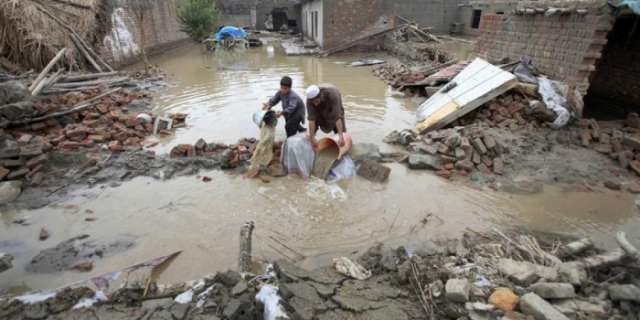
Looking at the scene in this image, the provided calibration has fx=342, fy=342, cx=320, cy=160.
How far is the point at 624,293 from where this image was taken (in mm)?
2438

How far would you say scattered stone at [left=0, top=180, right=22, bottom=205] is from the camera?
4504mm

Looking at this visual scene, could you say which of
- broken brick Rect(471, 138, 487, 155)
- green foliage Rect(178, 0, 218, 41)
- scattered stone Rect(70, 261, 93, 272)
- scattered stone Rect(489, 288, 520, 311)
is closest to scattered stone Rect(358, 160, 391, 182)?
broken brick Rect(471, 138, 487, 155)

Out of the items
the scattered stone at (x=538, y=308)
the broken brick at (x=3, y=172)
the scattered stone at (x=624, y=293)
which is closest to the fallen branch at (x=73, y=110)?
the broken brick at (x=3, y=172)

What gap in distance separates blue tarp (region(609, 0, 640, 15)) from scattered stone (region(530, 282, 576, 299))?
522cm

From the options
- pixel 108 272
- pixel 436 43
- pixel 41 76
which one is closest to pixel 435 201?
pixel 108 272

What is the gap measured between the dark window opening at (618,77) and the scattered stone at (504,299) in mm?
6921

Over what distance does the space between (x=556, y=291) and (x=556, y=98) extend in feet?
17.7

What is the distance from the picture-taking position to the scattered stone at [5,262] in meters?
3.36

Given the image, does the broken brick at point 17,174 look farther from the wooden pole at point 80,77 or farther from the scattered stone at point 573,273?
the scattered stone at point 573,273

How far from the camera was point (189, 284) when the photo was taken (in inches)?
114

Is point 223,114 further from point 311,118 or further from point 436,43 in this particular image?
point 436,43

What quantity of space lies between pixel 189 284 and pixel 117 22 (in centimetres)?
1538

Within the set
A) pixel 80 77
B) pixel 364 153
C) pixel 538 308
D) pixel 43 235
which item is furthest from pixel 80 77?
pixel 538 308

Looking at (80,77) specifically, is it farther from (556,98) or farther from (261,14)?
(261,14)
